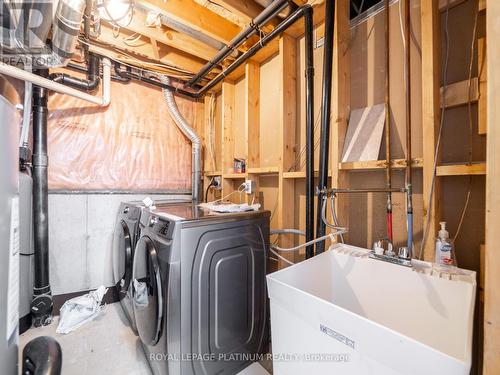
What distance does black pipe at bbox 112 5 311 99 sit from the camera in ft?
4.77

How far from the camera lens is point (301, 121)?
175cm

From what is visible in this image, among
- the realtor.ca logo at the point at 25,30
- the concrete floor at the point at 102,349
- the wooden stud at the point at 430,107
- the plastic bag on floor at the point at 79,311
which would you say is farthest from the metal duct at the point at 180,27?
the concrete floor at the point at 102,349

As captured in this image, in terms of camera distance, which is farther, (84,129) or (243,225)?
(84,129)

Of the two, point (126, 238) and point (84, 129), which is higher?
point (84, 129)

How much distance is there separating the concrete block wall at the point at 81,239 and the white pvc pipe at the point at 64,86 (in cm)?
91

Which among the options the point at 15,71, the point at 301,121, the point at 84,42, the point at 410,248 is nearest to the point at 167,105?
the point at 84,42

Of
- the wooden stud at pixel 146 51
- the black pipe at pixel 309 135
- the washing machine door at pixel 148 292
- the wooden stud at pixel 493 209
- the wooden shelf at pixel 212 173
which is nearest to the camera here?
the wooden stud at pixel 493 209

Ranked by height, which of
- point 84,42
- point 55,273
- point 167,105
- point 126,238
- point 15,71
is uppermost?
point 84,42

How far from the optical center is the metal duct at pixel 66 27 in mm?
1165

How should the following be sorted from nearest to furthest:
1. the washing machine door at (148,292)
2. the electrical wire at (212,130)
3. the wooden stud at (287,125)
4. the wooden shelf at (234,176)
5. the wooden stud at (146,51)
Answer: the washing machine door at (148,292) < the wooden stud at (287,125) < the wooden stud at (146,51) < the wooden shelf at (234,176) < the electrical wire at (212,130)

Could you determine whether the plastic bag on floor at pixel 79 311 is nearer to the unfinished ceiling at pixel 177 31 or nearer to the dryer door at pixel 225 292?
the dryer door at pixel 225 292

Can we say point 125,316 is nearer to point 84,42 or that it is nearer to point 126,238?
point 126,238

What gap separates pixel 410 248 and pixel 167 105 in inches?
101

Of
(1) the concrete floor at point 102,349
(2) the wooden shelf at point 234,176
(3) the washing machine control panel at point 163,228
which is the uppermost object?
(2) the wooden shelf at point 234,176
